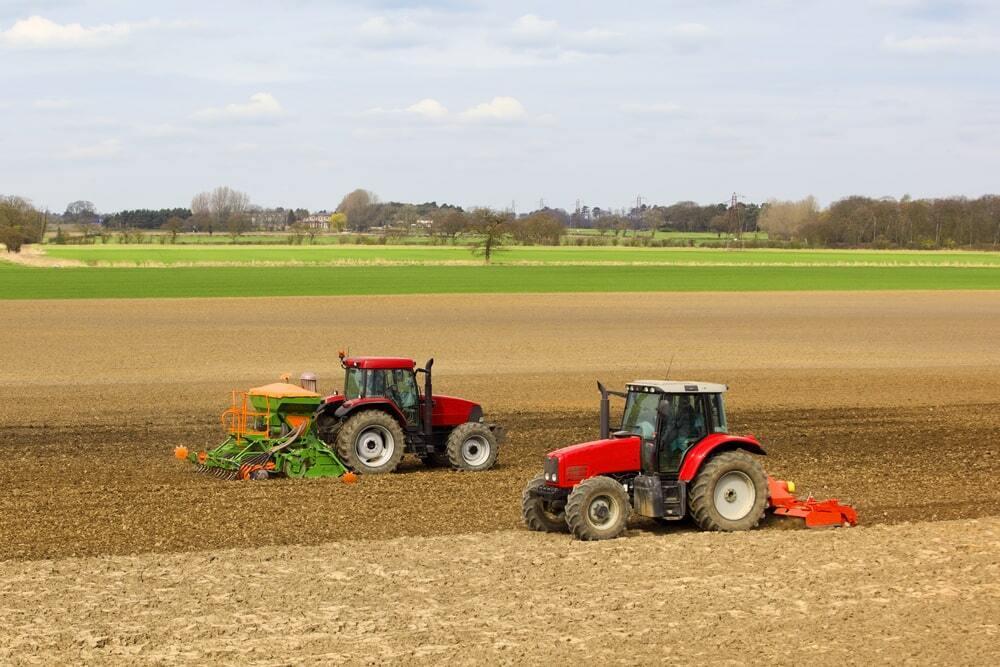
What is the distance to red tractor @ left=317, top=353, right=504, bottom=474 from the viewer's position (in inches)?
761

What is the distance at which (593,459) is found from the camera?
49.0 ft

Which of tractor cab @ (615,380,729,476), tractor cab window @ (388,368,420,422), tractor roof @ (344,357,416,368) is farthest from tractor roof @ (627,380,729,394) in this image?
tractor cab window @ (388,368,420,422)

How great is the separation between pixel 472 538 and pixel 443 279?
2619 inches

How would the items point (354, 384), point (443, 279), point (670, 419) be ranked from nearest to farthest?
point (670, 419) → point (354, 384) → point (443, 279)

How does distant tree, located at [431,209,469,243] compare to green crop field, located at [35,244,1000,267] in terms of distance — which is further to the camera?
distant tree, located at [431,209,469,243]

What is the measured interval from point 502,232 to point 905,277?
1205 inches

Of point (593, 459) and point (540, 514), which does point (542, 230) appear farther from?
point (593, 459)

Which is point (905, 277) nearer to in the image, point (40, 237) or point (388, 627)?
point (388, 627)

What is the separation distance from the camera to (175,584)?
13.1 metres

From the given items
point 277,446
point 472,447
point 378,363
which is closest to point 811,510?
point 472,447

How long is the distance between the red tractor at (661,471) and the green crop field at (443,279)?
172ft

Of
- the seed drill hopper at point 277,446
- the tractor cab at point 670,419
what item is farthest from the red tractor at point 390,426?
the tractor cab at point 670,419

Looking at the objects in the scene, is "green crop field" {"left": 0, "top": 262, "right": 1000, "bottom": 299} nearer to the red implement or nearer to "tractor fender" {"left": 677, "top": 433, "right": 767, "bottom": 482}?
the red implement

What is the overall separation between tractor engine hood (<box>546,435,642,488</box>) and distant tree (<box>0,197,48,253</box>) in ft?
387
